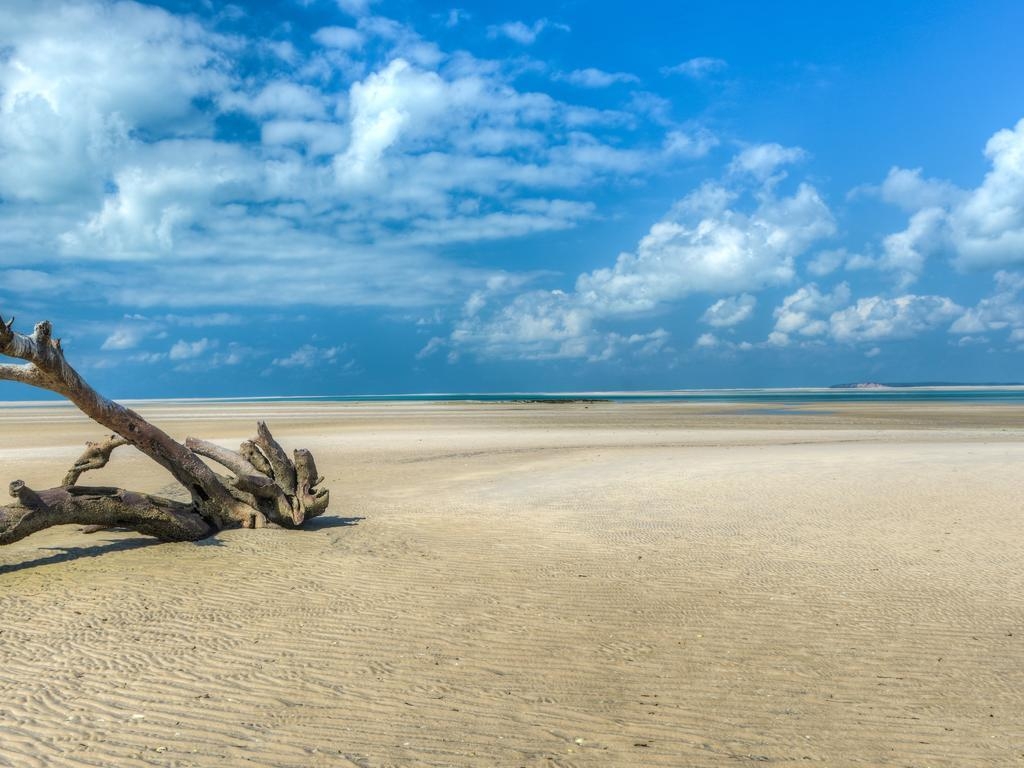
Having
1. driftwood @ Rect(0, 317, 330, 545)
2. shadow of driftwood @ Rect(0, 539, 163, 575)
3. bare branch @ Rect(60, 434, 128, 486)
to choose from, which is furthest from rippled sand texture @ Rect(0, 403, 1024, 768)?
bare branch @ Rect(60, 434, 128, 486)

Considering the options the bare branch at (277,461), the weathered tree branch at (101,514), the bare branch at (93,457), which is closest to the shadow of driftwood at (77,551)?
the weathered tree branch at (101,514)

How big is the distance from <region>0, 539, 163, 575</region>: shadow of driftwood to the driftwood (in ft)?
1.03

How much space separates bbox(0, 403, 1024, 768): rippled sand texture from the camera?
5.02 metres

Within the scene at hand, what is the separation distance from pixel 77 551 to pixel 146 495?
3.61ft

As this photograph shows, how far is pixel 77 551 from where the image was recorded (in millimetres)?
10188

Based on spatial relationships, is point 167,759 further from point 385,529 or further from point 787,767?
point 385,529

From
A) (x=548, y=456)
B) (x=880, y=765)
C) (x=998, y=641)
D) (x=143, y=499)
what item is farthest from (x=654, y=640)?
(x=548, y=456)

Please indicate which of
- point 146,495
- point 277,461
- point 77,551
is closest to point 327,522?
point 277,461

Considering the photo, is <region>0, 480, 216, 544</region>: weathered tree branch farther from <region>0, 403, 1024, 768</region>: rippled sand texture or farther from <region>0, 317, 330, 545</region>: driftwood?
<region>0, 403, 1024, 768</region>: rippled sand texture

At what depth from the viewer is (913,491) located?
1590cm

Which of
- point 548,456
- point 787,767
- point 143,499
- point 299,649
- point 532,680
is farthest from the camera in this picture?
point 548,456

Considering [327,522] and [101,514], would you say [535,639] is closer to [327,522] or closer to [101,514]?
[101,514]

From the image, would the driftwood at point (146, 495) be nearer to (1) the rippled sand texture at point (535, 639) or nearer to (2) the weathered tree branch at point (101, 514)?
(2) the weathered tree branch at point (101, 514)

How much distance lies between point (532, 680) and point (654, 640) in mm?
1508
